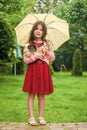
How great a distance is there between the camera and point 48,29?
722 centimetres

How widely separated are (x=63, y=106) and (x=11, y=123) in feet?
8.41

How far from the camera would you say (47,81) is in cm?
678

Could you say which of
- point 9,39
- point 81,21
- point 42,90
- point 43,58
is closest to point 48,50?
point 43,58

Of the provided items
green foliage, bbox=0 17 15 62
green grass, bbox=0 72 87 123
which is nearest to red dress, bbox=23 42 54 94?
green grass, bbox=0 72 87 123

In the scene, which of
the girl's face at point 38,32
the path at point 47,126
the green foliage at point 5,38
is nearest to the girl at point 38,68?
the girl's face at point 38,32

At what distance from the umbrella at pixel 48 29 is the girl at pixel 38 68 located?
28cm

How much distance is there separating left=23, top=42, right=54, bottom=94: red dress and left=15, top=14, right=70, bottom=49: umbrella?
55cm

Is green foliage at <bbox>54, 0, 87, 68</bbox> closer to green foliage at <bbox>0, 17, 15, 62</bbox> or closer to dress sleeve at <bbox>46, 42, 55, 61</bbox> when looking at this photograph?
green foliage at <bbox>0, 17, 15, 62</bbox>

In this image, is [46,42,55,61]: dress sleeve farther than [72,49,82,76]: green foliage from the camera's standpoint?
No

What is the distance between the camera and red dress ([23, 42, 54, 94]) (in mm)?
6754

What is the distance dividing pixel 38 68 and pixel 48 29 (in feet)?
2.67

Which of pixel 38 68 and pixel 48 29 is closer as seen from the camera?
pixel 38 68

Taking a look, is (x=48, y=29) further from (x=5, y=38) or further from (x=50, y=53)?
(x=5, y=38)

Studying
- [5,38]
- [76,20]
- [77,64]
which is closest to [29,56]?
[5,38]
